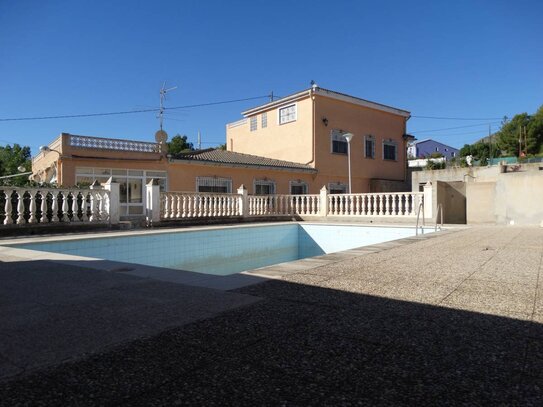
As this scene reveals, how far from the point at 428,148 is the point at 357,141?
44882 millimetres

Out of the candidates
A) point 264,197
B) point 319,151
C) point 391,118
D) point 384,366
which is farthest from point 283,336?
point 391,118

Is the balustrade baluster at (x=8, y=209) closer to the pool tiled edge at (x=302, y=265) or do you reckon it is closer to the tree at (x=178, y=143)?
the pool tiled edge at (x=302, y=265)

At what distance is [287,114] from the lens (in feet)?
84.3

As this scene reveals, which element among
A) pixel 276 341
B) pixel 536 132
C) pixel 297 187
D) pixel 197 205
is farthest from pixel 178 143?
pixel 276 341

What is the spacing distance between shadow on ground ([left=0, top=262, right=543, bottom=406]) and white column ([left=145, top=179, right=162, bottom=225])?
1164cm

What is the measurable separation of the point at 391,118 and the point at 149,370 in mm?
29346

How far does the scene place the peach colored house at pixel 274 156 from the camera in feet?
56.9

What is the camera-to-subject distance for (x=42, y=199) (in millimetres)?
11711

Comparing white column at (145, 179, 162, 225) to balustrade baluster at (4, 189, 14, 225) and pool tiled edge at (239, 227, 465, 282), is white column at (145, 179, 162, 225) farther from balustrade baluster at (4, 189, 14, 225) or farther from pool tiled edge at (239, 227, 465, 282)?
pool tiled edge at (239, 227, 465, 282)

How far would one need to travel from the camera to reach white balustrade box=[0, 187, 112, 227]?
36.9 feet

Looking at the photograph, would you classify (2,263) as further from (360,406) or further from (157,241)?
(360,406)

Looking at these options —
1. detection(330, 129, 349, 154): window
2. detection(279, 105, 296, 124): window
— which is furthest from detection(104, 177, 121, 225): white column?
detection(330, 129, 349, 154): window

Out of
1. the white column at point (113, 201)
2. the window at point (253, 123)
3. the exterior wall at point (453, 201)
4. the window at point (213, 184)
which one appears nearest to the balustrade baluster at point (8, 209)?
the white column at point (113, 201)

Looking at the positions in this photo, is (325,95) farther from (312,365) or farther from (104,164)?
(312,365)
